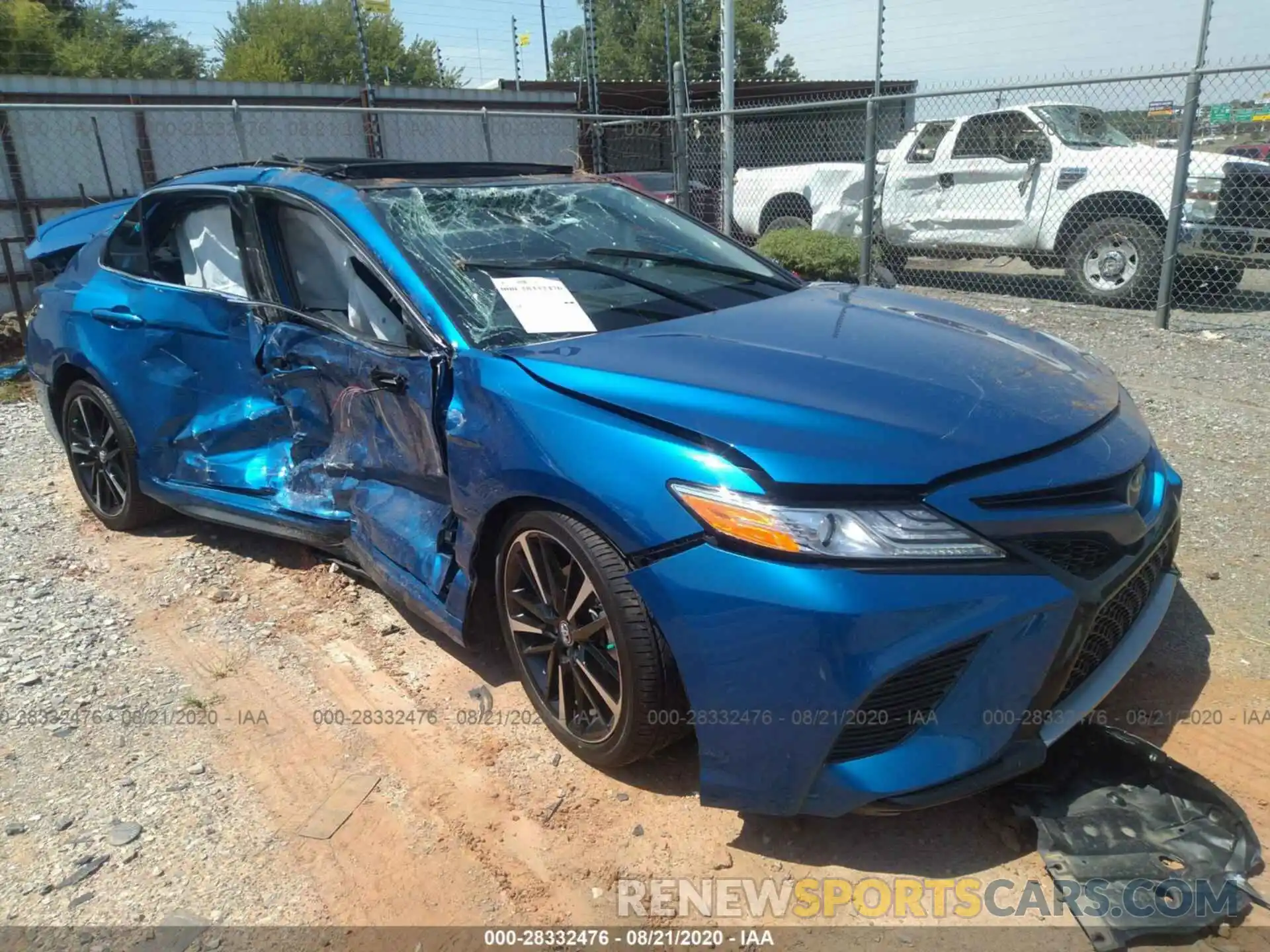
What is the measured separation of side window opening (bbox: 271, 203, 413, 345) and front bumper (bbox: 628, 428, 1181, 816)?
1516mm

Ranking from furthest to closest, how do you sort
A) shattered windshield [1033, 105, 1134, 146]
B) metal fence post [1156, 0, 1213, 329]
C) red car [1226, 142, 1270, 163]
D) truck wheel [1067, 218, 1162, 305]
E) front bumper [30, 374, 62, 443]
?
red car [1226, 142, 1270, 163]
shattered windshield [1033, 105, 1134, 146]
truck wheel [1067, 218, 1162, 305]
metal fence post [1156, 0, 1213, 329]
front bumper [30, 374, 62, 443]

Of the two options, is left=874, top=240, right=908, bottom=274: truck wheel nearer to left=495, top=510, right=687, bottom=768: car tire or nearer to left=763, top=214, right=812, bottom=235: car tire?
left=763, top=214, right=812, bottom=235: car tire

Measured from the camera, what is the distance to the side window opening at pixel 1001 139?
31.3ft

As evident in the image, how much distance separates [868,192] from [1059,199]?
2.00 metres

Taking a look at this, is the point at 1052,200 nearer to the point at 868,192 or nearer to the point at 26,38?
the point at 868,192

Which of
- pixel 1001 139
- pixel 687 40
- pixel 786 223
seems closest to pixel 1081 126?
pixel 1001 139

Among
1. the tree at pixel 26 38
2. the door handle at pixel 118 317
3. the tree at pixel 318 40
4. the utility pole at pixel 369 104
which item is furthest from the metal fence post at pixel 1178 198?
the tree at pixel 318 40

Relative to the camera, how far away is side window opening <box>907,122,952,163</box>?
34.4 feet

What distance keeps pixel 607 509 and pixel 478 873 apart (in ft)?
3.23

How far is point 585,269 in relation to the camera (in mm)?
3271

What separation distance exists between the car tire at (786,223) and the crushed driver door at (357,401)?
8.96m

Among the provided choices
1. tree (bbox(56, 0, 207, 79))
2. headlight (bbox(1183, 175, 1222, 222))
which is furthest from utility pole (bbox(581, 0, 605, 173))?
tree (bbox(56, 0, 207, 79))

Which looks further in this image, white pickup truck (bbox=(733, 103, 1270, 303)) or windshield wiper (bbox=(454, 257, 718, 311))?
white pickup truck (bbox=(733, 103, 1270, 303))

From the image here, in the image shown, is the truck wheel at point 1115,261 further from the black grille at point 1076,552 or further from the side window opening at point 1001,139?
the black grille at point 1076,552
